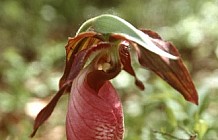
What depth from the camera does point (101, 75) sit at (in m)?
1.10

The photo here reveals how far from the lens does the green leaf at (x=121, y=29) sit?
0.94 metres

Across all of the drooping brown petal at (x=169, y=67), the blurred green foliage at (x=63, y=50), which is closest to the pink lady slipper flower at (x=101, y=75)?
the drooping brown petal at (x=169, y=67)

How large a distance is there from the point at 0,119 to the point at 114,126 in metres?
1.57

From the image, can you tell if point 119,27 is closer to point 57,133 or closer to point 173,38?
point 57,133

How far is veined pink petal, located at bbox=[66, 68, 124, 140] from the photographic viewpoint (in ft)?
3.41

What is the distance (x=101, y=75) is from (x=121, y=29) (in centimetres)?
15

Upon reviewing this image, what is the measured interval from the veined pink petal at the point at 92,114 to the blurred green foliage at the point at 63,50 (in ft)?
1.70

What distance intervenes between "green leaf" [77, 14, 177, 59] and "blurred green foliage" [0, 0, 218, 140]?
0.59 metres

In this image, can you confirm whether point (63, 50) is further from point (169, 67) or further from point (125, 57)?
point (169, 67)

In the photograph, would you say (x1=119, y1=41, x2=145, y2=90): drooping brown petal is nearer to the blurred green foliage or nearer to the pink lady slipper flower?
the pink lady slipper flower

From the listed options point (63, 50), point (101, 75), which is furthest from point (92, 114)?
point (63, 50)

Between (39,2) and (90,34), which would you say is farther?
(39,2)

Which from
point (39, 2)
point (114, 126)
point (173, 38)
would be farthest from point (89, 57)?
point (39, 2)

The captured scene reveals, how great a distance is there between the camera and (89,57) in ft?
3.66
